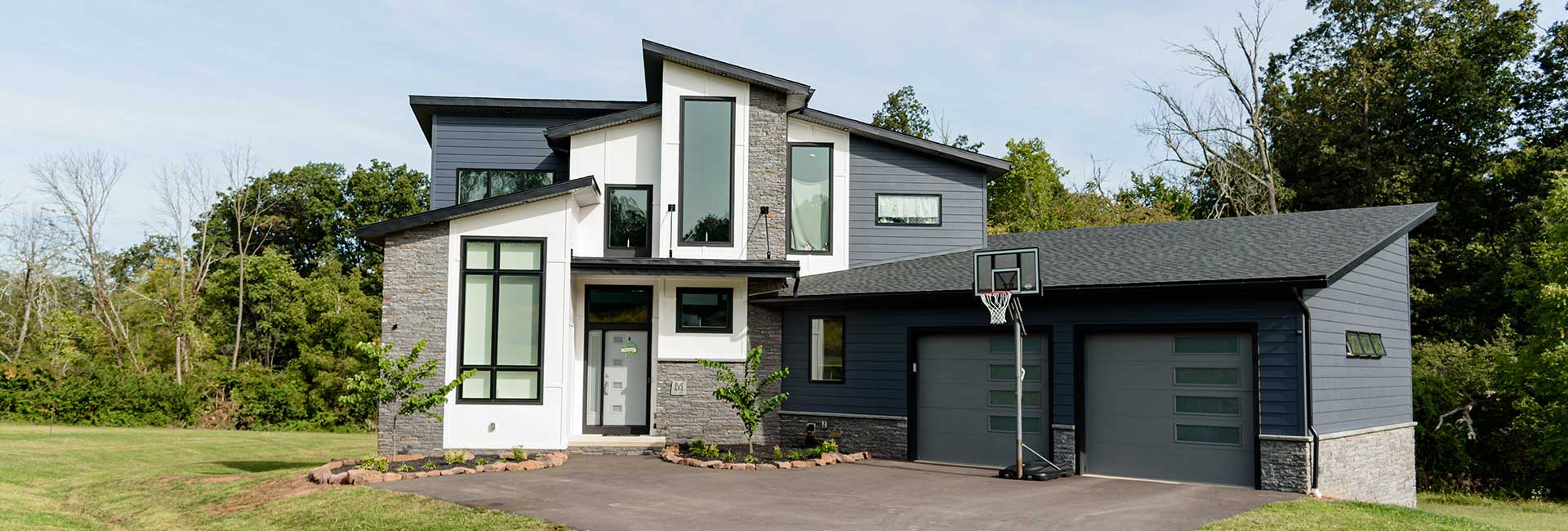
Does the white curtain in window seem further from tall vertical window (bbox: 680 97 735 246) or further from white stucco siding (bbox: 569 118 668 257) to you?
white stucco siding (bbox: 569 118 668 257)

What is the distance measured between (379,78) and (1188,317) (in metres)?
18.4

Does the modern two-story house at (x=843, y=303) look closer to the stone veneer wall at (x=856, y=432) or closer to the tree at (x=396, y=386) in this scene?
the stone veneer wall at (x=856, y=432)

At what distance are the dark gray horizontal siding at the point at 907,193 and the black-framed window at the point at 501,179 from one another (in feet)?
18.8

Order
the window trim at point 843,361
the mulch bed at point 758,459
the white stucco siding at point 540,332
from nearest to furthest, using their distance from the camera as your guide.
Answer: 1. the mulch bed at point 758,459
2. the white stucco siding at point 540,332
3. the window trim at point 843,361

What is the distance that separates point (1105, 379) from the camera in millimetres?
13445

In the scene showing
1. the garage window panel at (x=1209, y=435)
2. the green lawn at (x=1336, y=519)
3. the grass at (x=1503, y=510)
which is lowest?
the grass at (x=1503, y=510)

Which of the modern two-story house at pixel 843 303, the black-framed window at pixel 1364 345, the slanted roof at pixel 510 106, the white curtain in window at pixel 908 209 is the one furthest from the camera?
the slanted roof at pixel 510 106

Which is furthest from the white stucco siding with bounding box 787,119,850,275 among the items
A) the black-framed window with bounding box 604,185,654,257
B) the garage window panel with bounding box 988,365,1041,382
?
the garage window panel with bounding box 988,365,1041,382

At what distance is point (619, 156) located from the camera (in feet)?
57.6

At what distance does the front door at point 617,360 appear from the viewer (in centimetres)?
1756

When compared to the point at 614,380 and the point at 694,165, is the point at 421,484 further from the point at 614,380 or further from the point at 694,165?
the point at 694,165

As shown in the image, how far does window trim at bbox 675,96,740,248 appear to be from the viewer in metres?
17.2

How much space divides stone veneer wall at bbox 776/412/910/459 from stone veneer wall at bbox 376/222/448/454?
5.51 m

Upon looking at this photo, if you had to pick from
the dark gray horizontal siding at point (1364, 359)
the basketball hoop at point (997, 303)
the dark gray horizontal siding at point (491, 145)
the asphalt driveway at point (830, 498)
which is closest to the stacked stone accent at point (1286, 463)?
the asphalt driveway at point (830, 498)
